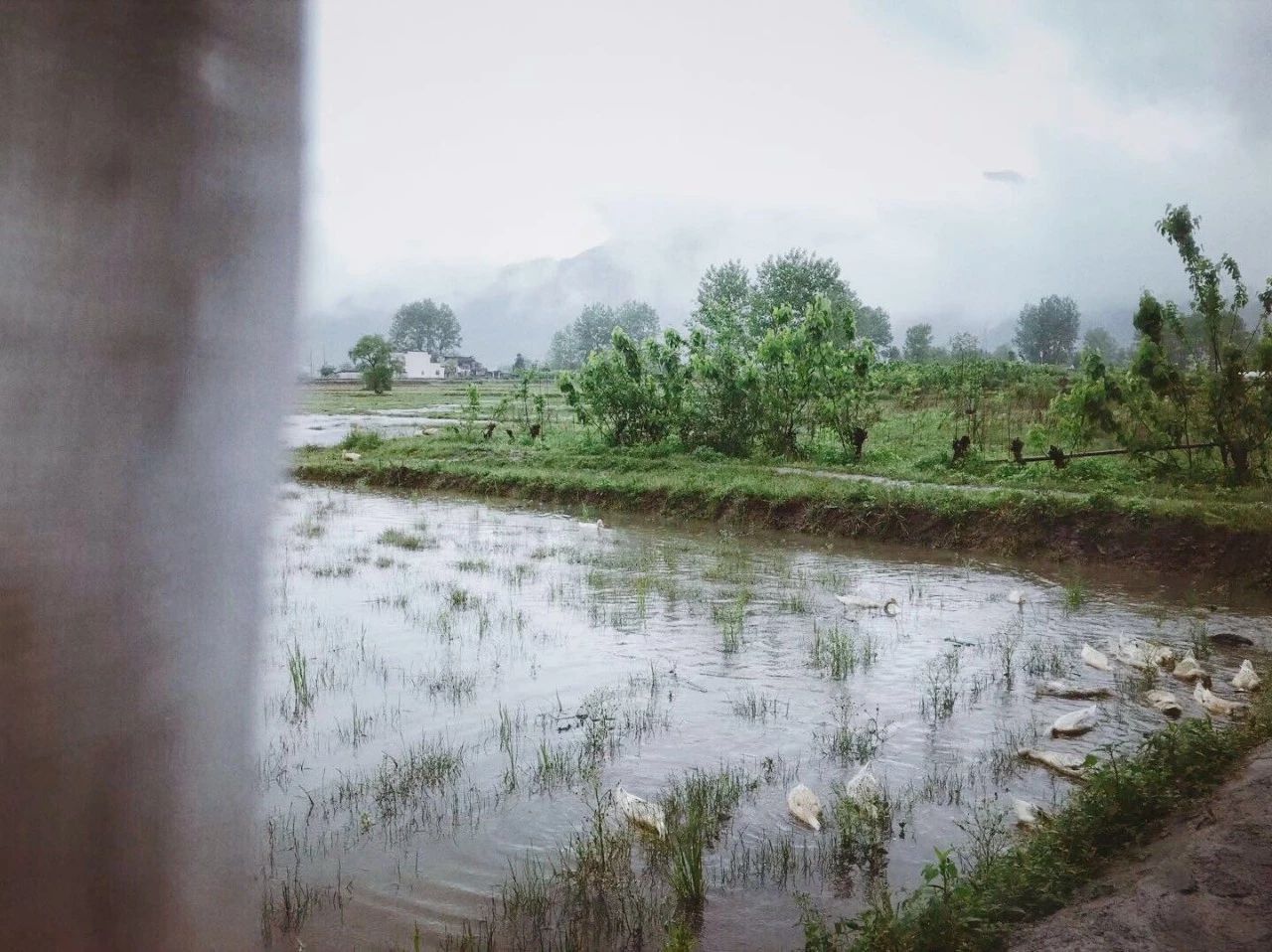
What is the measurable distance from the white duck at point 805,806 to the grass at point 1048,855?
42 centimetres

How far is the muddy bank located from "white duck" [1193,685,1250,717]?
11.0 ft

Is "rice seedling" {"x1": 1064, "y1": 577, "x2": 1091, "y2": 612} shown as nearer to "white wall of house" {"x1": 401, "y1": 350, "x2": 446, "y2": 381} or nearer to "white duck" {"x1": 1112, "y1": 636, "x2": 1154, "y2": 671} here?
"white duck" {"x1": 1112, "y1": 636, "x2": 1154, "y2": 671}

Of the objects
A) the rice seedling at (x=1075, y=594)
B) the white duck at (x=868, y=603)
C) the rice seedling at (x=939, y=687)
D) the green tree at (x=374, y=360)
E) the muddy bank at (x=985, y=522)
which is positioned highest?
the green tree at (x=374, y=360)

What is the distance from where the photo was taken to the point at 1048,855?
260 cm

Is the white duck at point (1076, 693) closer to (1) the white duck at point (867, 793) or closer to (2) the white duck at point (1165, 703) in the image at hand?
(2) the white duck at point (1165, 703)

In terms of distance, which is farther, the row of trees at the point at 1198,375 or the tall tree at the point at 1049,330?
the tall tree at the point at 1049,330

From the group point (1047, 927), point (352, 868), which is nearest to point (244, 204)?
point (352, 868)

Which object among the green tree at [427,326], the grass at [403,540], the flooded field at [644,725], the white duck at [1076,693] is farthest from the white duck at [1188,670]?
the green tree at [427,326]

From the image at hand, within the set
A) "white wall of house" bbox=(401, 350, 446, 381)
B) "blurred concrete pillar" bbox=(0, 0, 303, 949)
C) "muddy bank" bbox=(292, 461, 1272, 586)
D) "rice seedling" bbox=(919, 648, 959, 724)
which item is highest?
"white wall of house" bbox=(401, 350, 446, 381)

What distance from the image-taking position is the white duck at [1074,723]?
155 inches

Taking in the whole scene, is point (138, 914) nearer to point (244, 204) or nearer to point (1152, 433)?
point (244, 204)

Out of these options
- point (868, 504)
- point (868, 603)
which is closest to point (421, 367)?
point (868, 504)

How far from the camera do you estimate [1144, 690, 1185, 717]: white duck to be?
4.16m

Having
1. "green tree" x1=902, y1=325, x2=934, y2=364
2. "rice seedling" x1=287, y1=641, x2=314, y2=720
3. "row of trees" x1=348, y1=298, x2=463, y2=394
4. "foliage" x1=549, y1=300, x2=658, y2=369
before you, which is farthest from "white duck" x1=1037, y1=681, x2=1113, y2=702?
"green tree" x1=902, y1=325, x2=934, y2=364
